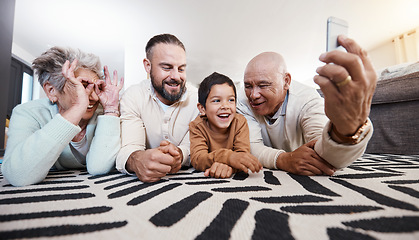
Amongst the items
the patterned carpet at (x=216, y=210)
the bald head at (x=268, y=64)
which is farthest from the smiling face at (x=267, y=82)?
the patterned carpet at (x=216, y=210)

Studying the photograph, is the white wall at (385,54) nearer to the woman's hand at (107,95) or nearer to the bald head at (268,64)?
the bald head at (268,64)

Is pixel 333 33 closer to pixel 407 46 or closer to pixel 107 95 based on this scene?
pixel 107 95

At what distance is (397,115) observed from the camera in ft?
5.64

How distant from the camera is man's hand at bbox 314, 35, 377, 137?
1.60 ft

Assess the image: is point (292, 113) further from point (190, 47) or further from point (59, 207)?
point (190, 47)

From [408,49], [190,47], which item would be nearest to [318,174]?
[190,47]

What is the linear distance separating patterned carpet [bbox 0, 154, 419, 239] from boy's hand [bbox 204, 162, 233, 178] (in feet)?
0.34

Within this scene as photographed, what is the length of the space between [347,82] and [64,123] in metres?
0.94

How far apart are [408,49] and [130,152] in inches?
269

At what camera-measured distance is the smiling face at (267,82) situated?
1.19m

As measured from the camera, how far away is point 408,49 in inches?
190

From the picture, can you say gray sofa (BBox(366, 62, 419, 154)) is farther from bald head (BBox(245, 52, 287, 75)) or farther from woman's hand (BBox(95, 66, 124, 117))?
woman's hand (BBox(95, 66, 124, 117))

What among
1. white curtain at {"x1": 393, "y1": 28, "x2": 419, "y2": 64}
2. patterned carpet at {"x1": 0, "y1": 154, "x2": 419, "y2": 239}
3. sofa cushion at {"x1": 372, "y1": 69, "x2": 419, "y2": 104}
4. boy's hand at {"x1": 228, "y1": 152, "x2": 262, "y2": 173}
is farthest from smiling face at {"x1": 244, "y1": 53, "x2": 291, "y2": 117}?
white curtain at {"x1": 393, "y1": 28, "x2": 419, "y2": 64}

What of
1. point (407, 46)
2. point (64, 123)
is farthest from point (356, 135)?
point (407, 46)
